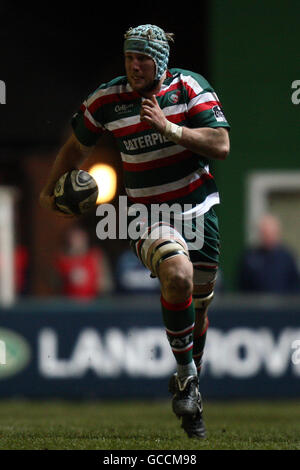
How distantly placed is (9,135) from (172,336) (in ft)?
26.0

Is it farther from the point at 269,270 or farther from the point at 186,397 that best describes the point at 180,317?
the point at 269,270

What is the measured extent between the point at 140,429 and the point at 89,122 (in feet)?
6.74

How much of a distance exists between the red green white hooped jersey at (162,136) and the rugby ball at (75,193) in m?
0.23

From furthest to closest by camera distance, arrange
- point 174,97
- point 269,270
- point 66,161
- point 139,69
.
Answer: point 269,270
point 66,161
point 174,97
point 139,69

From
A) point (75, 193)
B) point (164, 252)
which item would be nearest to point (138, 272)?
point (75, 193)

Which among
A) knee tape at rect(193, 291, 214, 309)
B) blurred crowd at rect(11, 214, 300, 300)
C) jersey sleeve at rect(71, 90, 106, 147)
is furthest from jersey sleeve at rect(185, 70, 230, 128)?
blurred crowd at rect(11, 214, 300, 300)

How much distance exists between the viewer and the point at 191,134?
5.41 m

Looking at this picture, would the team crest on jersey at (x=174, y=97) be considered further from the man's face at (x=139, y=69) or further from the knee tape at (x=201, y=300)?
the knee tape at (x=201, y=300)

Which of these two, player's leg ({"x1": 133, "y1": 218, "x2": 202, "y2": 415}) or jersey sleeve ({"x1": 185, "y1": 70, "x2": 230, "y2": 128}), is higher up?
jersey sleeve ({"x1": 185, "y1": 70, "x2": 230, "y2": 128})

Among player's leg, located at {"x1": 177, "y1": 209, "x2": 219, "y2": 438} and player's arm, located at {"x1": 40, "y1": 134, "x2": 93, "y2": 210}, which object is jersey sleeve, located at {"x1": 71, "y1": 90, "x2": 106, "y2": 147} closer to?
player's arm, located at {"x1": 40, "y1": 134, "x2": 93, "y2": 210}

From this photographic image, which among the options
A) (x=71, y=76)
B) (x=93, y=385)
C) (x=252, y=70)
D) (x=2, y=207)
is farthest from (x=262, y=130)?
(x=93, y=385)

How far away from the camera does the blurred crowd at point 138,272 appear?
11.0m

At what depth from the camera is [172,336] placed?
557 centimetres

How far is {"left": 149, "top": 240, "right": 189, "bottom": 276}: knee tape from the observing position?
17.8 feet
